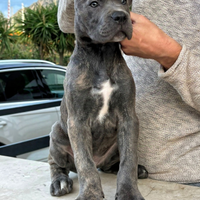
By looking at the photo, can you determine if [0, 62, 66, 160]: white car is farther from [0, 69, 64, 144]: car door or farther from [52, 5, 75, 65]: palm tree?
[52, 5, 75, 65]: palm tree

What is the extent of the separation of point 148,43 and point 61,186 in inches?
33.3

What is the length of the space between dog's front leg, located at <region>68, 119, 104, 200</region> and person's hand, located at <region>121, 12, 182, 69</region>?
1.41ft

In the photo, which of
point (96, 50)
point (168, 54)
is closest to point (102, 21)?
point (96, 50)

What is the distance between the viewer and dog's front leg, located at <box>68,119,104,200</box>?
133cm

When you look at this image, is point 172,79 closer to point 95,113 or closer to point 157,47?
point 157,47

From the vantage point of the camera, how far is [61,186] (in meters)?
1.59

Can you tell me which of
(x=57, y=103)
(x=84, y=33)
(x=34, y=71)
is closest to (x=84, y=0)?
(x=84, y=33)

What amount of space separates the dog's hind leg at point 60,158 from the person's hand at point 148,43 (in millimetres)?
599

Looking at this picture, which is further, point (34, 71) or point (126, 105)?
point (34, 71)

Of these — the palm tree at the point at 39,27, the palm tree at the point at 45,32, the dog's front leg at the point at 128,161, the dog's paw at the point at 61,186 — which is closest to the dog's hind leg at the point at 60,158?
the dog's paw at the point at 61,186

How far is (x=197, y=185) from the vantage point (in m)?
1.76

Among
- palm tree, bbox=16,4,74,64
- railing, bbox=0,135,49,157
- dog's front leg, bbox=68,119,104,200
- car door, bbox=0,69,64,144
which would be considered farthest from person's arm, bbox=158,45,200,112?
palm tree, bbox=16,4,74,64

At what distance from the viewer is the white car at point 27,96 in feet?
14.6

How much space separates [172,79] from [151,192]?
59 centimetres
